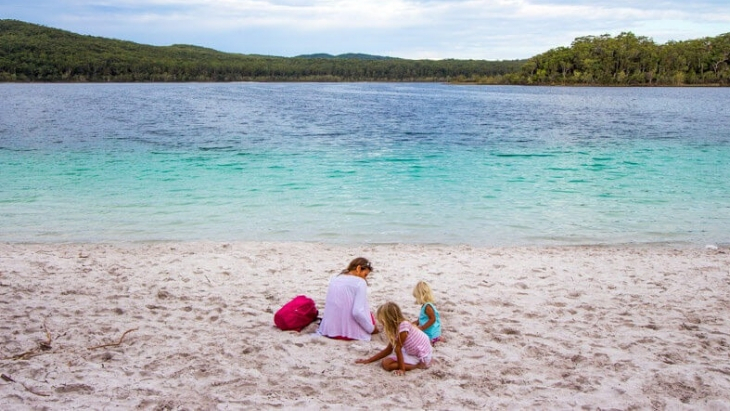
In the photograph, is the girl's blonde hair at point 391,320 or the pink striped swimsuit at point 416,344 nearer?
the pink striped swimsuit at point 416,344

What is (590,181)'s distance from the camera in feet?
66.2

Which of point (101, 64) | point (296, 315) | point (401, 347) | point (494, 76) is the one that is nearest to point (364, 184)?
point (296, 315)

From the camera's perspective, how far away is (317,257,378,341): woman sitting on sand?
6734mm

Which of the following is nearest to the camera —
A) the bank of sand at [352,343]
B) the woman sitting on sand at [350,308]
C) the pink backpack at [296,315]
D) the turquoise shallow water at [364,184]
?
the bank of sand at [352,343]

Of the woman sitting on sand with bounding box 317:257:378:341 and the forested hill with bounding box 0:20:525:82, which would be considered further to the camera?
the forested hill with bounding box 0:20:525:82

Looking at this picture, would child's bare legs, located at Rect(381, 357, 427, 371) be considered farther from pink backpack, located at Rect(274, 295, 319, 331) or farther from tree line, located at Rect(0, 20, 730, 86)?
tree line, located at Rect(0, 20, 730, 86)

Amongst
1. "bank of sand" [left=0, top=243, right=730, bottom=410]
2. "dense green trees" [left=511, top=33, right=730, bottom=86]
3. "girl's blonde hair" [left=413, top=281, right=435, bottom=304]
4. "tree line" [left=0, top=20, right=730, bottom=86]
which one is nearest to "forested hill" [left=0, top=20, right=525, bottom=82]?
"tree line" [left=0, top=20, right=730, bottom=86]

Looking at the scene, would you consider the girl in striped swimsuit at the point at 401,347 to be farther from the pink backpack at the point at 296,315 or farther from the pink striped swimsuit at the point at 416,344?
the pink backpack at the point at 296,315

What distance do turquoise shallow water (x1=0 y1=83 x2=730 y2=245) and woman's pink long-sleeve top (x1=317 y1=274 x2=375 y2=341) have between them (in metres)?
5.53

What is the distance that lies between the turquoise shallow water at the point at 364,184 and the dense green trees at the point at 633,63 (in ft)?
371

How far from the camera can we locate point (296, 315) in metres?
7.02

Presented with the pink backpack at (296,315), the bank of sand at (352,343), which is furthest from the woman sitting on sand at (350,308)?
the pink backpack at (296,315)

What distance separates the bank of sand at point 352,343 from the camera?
540 cm

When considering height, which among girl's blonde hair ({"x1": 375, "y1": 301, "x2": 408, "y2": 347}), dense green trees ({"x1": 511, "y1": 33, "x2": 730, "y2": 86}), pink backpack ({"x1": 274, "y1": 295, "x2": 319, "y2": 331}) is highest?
dense green trees ({"x1": 511, "y1": 33, "x2": 730, "y2": 86})
